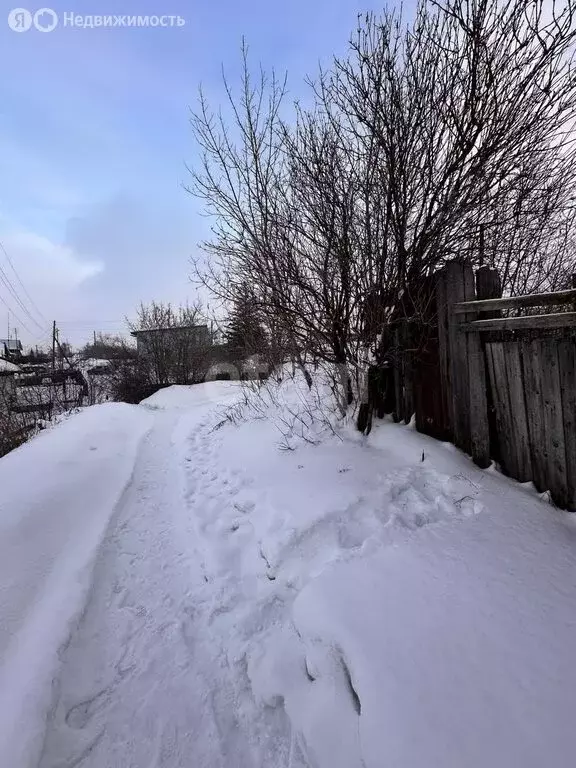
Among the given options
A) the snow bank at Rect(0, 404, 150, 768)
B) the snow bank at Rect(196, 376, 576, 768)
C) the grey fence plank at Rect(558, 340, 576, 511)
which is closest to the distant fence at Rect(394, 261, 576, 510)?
the grey fence plank at Rect(558, 340, 576, 511)

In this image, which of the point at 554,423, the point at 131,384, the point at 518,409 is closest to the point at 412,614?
the point at 554,423

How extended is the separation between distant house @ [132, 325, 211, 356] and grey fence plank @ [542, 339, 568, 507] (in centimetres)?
1721

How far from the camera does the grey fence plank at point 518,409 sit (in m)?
3.02

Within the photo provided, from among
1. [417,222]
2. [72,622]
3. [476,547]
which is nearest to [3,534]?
[72,622]

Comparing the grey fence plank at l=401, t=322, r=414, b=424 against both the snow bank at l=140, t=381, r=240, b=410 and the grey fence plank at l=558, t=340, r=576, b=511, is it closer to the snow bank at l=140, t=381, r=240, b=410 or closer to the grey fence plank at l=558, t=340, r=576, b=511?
the grey fence plank at l=558, t=340, r=576, b=511

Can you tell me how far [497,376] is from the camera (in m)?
3.22

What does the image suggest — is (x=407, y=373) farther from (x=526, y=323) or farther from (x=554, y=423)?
(x=554, y=423)

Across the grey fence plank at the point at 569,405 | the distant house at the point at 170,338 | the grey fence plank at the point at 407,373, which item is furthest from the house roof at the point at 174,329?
the grey fence plank at the point at 569,405

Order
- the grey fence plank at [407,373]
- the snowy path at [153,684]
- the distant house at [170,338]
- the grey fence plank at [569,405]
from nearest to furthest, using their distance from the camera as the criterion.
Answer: the snowy path at [153,684], the grey fence plank at [569,405], the grey fence plank at [407,373], the distant house at [170,338]

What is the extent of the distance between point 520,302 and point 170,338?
1789cm

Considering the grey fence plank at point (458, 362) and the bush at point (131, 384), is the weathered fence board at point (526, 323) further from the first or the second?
the bush at point (131, 384)

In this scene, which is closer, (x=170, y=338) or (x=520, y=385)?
(x=520, y=385)

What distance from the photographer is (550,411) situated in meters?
2.82

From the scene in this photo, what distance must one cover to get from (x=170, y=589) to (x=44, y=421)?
9596mm
